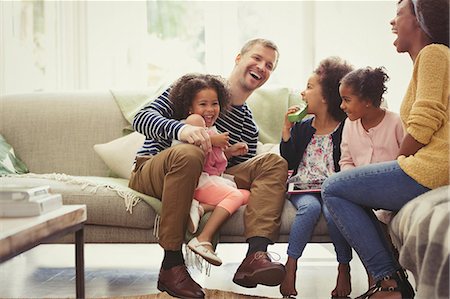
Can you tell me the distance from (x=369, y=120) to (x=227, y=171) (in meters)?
0.60

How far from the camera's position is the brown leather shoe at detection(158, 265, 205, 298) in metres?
2.31

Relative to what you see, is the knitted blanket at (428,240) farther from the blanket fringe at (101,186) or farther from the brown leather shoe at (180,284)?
the blanket fringe at (101,186)

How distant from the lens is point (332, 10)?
4504mm

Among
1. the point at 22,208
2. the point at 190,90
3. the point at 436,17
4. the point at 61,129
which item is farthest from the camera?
the point at 61,129

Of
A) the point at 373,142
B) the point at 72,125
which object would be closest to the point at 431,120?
the point at 373,142

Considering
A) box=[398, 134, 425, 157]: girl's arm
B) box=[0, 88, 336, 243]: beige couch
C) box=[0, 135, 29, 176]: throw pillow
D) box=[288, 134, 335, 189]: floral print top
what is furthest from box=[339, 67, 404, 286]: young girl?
box=[0, 135, 29, 176]: throw pillow

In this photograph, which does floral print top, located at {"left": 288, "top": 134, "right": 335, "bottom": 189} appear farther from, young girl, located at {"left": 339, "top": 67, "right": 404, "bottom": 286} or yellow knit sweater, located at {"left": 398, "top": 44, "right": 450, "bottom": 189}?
yellow knit sweater, located at {"left": 398, "top": 44, "right": 450, "bottom": 189}

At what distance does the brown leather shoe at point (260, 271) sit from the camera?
7.61ft

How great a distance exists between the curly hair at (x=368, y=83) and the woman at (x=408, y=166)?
24 centimetres

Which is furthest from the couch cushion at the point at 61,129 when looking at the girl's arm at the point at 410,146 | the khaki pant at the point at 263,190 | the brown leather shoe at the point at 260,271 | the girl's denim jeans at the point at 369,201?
the girl's arm at the point at 410,146

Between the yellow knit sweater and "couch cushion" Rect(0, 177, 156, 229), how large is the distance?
980 millimetres

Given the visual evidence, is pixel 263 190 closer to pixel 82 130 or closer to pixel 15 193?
pixel 15 193

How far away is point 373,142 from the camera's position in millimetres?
2523

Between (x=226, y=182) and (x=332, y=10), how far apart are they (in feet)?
7.33
